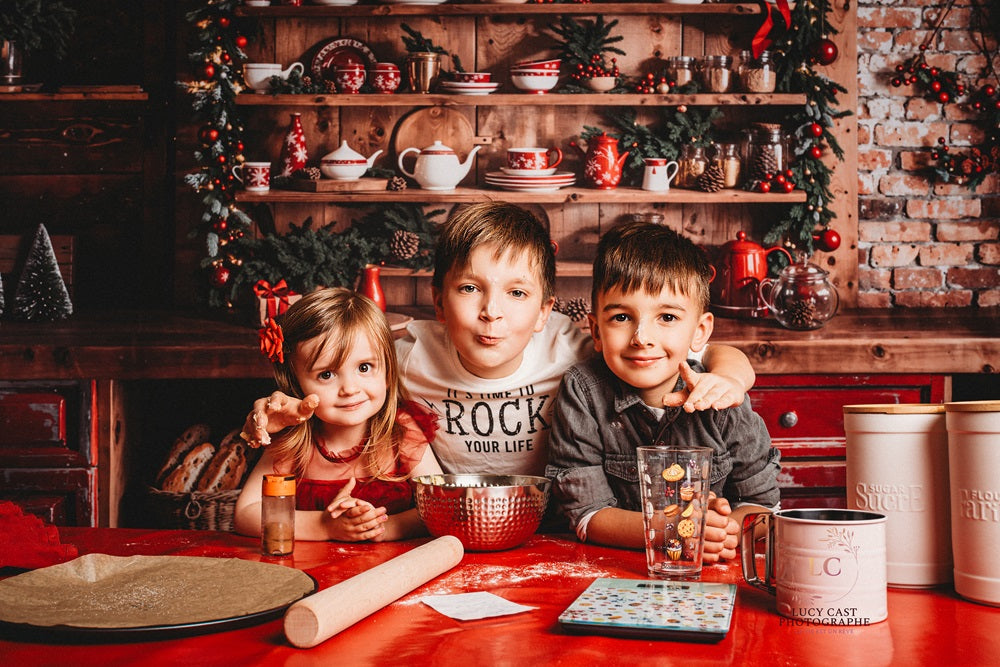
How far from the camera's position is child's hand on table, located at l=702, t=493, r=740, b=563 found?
1.25 meters

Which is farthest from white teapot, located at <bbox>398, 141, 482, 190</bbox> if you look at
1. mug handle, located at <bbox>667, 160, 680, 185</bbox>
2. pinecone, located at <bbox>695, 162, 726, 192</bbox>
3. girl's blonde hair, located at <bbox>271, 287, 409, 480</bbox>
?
girl's blonde hair, located at <bbox>271, 287, 409, 480</bbox>

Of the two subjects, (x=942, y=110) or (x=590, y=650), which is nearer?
(x=590, y=650)

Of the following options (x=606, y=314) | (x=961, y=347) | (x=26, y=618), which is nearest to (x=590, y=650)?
(x=26, y=618)

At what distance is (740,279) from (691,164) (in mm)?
435

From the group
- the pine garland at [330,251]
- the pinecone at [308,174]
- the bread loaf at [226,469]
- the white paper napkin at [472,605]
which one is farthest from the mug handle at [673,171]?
the white paper napkin at [472,605]

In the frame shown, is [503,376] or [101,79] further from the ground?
[101,79]

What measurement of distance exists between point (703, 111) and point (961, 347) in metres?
1.15

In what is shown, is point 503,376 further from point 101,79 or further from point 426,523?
point 101,79

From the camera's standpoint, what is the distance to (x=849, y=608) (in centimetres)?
102

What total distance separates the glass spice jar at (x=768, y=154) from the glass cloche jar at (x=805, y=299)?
48 centimetres

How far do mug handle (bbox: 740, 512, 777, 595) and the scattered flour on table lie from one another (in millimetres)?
177

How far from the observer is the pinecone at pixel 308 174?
325cm

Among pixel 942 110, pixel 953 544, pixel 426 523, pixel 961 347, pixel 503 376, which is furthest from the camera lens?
pixel 942 110

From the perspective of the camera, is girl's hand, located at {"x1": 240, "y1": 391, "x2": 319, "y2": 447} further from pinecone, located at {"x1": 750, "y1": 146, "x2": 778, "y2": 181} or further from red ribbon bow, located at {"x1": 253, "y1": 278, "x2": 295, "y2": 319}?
pinecone, located at {"x1": 750, "y1": 146, "x2": 778, "y2": 181}
